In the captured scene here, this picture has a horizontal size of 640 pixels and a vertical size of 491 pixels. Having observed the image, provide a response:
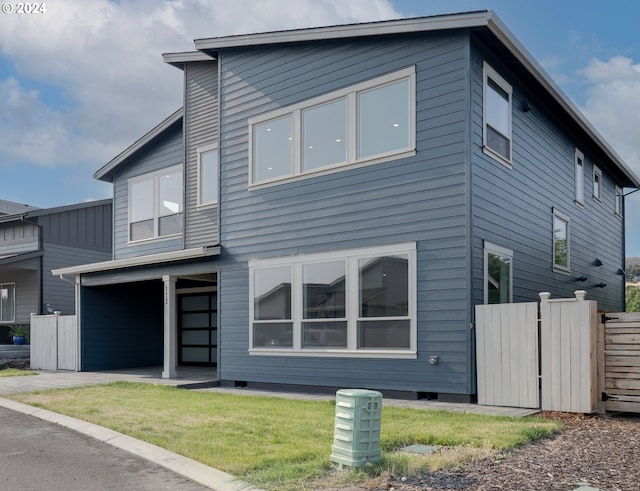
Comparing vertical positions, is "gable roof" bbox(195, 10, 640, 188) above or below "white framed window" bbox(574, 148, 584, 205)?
above

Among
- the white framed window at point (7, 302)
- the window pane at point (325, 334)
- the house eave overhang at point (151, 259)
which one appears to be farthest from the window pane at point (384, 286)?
the white framed window at point (7, 302)

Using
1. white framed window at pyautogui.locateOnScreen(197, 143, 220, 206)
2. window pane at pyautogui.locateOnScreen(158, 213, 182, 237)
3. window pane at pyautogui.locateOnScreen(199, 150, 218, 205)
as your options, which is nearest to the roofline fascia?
white framed window at pyautogui.locateOnScreen(197, 143, 220, 206)

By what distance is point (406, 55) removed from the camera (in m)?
10.9

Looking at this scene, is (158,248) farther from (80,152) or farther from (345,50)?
(80,152)

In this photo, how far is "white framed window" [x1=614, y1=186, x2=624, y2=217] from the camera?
781 inches

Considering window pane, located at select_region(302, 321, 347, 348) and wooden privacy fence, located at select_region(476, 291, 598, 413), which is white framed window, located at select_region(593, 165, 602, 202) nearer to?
wooden privacy fence, located at select_region(476, 291, 598, 413)

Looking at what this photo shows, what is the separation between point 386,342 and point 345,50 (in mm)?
5327

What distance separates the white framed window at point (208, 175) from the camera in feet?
49.4

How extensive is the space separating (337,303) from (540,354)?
3.68 meters

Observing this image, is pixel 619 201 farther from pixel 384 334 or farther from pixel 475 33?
pixel 384 334

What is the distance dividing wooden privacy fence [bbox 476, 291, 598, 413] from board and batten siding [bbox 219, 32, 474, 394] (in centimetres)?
34

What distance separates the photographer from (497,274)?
11102mm

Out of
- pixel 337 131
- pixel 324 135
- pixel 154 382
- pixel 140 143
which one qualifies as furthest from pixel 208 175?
pixel 154 382

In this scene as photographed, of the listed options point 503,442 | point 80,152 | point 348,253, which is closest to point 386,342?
point 348,253
